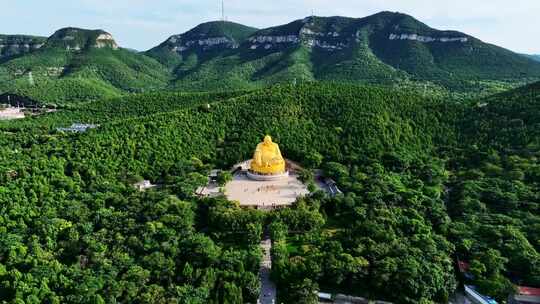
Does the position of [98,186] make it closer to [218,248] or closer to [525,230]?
[218,248]

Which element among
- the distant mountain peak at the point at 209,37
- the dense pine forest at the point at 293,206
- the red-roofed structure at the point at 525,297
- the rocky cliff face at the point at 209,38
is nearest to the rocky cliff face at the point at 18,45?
the rocky cliff face at the point at 209,38

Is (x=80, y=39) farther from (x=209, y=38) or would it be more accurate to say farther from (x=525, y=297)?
(x=525, y=297)

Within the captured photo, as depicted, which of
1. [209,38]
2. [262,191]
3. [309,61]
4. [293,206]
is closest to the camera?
[293,206]

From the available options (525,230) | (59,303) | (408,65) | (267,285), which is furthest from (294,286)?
(408,65)

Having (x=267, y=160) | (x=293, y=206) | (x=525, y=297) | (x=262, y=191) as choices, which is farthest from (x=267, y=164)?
(x=525, y=297)

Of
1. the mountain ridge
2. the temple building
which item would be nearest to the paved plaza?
the temple building

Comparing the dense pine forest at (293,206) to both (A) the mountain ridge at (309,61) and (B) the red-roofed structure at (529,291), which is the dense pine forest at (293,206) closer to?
(B) the red-roofed structure at (529,291)

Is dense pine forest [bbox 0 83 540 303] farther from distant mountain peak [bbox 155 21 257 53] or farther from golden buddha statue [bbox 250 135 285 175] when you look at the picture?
distant mountain peak [bbox 155 21 257 53]
